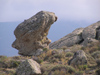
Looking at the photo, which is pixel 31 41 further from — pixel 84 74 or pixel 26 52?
pixel 84 74

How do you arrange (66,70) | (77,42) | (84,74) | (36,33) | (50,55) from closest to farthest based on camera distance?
(84,74) < (66,70) < (50,55) < (36,33) < (77,42)

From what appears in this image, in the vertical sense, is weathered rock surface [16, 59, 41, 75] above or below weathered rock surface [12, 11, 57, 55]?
below

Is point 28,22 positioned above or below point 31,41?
above

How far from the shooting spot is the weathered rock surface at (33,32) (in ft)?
74.8

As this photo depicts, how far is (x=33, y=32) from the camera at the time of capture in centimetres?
2284

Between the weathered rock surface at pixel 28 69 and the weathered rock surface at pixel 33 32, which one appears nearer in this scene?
the weathered rock surface at pixel 28 69

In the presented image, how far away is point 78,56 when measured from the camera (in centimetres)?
1140

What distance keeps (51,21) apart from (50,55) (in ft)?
26.2

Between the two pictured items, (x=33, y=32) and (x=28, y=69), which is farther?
(x=33, y=32)

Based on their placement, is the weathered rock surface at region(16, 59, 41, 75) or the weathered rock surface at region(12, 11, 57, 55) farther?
the weathered rock surface at region(12, 11, 57, 55)

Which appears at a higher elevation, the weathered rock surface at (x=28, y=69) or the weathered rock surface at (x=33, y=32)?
the weathered rock surface at (x=33, y=32)

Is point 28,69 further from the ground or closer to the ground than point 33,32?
closer to the ground

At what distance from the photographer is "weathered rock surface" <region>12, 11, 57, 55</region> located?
22795 millimetres

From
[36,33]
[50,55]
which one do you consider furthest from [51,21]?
[50,55]
